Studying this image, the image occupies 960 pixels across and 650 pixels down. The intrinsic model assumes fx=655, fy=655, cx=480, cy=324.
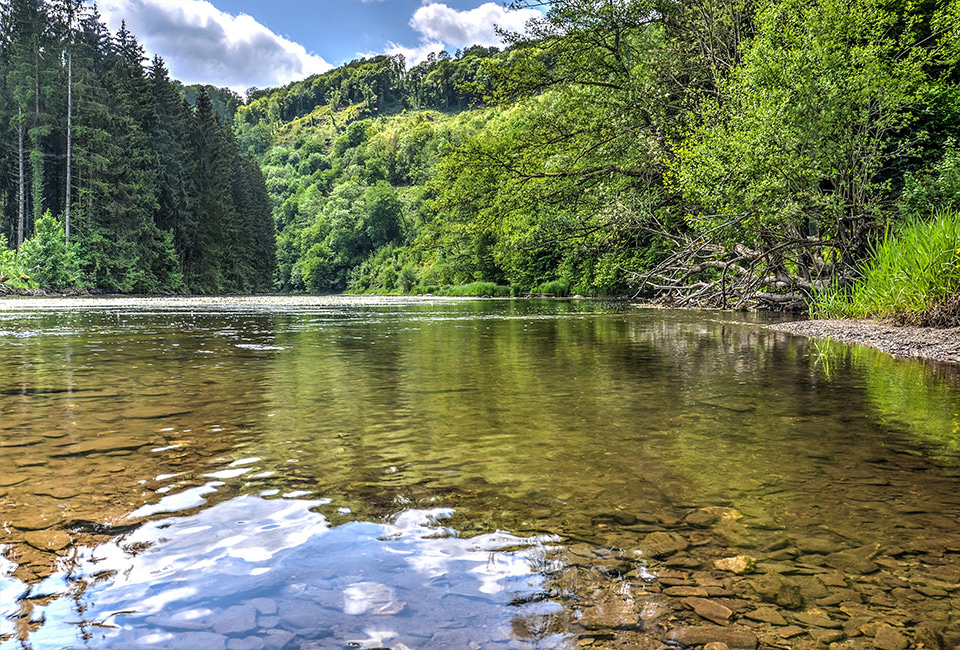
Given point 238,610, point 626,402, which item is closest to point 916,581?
point 238,610

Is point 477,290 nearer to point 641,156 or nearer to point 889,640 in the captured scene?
point 641,156

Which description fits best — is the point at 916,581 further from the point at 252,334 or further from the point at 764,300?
the point at 764,300

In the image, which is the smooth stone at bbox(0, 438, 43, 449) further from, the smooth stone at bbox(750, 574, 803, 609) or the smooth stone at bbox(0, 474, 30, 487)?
the smooth stone at bbox(750, 574, 803, 609)

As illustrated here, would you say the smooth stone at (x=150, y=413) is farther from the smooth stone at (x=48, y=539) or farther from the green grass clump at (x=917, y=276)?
the green grass clump at (x=917, y=276)

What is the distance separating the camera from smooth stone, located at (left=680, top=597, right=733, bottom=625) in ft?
5.42

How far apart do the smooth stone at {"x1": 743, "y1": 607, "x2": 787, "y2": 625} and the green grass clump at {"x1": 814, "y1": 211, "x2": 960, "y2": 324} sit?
8229 millimetres

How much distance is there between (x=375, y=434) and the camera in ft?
11.9

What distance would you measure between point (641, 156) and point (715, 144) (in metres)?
7.04

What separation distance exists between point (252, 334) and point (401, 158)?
9713 centimetres

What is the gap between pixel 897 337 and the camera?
8586 mm

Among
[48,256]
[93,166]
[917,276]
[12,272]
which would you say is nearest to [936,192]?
[917,276]

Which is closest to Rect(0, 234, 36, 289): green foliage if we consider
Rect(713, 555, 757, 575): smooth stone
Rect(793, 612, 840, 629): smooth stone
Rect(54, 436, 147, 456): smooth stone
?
Rect(54, 436, 147, 456): smooth stone

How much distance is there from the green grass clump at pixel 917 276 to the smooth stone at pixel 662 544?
7.95 metres

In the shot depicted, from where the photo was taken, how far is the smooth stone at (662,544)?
2033 mm
